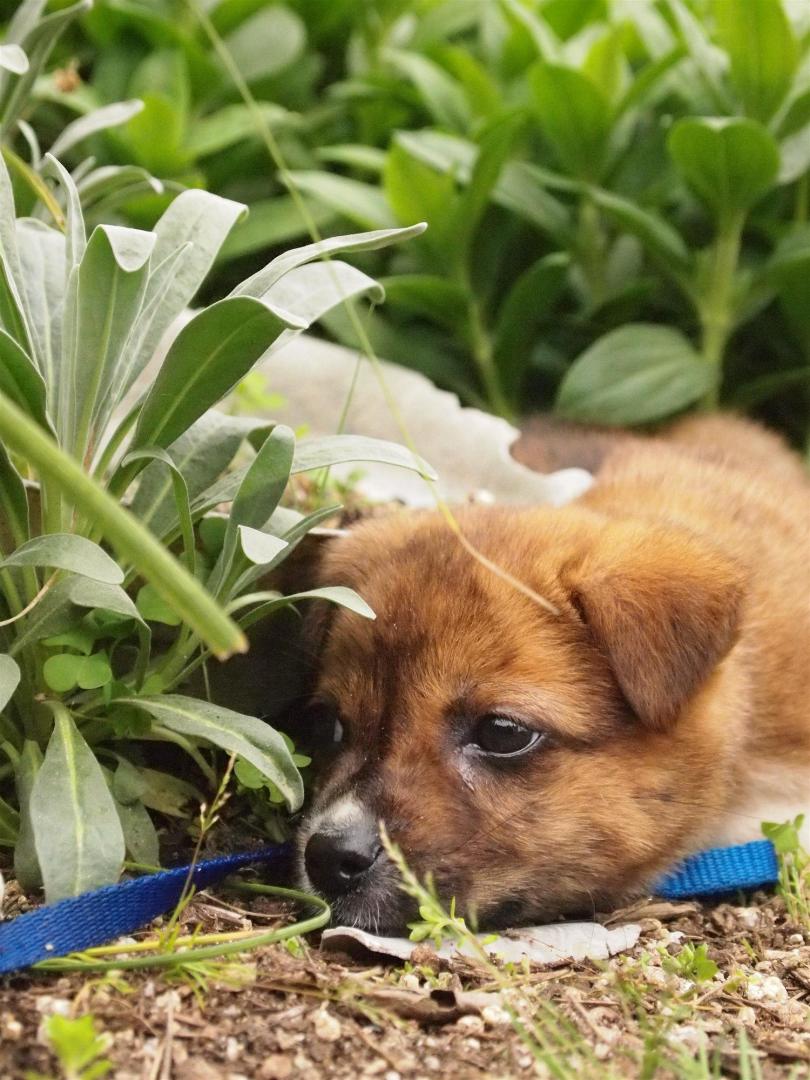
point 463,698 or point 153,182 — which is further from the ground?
point 153,182

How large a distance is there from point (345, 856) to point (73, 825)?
2.17 ft

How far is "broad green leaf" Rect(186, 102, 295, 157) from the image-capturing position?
5066 millimetres

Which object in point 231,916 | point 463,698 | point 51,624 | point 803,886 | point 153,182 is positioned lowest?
point 803,886

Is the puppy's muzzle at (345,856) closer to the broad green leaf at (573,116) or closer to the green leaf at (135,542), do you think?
the green leaf at (135,542)

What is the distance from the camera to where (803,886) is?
304 centimetres

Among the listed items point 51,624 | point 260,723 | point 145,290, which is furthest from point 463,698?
point 145,290

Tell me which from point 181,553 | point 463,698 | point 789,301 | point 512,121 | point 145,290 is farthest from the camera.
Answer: point 789,301

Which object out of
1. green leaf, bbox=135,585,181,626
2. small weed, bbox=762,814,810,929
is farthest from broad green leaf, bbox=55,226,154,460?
small weed, bbox=762,814,810,929

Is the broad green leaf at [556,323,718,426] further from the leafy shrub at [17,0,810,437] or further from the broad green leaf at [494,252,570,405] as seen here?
the broad green leaf at [494,252,570,405]

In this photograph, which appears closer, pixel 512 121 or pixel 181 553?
pixel 181 553

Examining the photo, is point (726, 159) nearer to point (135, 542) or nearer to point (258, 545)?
point (258, 545)

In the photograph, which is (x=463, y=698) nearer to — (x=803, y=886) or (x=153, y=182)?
(x=803, y=886)

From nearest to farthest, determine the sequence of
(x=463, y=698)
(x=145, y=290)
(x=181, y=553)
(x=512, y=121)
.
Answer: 1. (x=145, y=290)
2. (x=463, y=698)
3. (x=181, y=553)
4. (x=512, y=121)

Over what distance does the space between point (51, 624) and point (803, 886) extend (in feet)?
6.11
